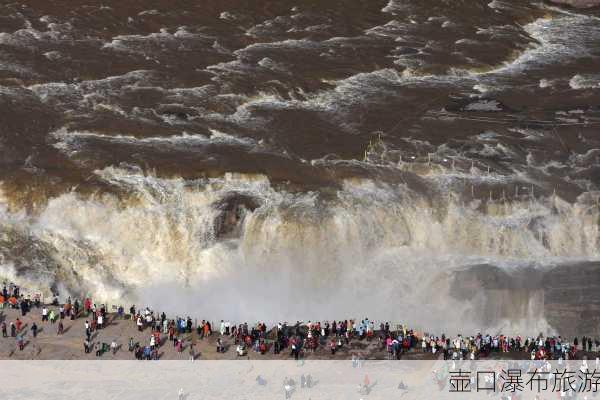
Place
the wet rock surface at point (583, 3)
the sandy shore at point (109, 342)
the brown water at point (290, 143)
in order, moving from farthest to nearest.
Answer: the wet rock surface at point (583, 3), the brown water at point (290, 143), the sandy shore at point (109, 342)

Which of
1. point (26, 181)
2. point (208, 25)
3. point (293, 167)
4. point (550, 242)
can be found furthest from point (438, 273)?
point (208, 25)

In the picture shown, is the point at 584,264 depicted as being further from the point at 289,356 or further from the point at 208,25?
the point at 208,25

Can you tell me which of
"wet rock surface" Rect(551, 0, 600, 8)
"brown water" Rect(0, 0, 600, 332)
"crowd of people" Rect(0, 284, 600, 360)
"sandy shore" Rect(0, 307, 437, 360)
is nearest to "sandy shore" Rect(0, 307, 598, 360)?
"sandy shore" Rect(0, 307, 437, 360)

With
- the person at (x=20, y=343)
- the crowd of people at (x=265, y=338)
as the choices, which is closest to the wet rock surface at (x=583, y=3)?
the crowd of people at (x=265, y=338)

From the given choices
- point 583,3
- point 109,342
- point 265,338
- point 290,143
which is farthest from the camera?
point 583,3

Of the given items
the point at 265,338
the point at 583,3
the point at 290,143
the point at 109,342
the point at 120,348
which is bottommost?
the point at 120,348

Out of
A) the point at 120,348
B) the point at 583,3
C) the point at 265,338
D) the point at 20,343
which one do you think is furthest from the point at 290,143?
the point at 583,3

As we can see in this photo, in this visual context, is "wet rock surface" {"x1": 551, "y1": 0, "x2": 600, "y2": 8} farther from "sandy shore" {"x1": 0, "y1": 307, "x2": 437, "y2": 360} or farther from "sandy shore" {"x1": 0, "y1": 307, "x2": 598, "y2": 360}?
"sandy shore" {"x1": 0, "y1": 307, "x2": 437, "y2": 360}

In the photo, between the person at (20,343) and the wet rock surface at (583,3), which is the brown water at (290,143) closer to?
the wet rock surface at (583,3)

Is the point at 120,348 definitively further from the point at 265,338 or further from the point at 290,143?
the point at 290,143
